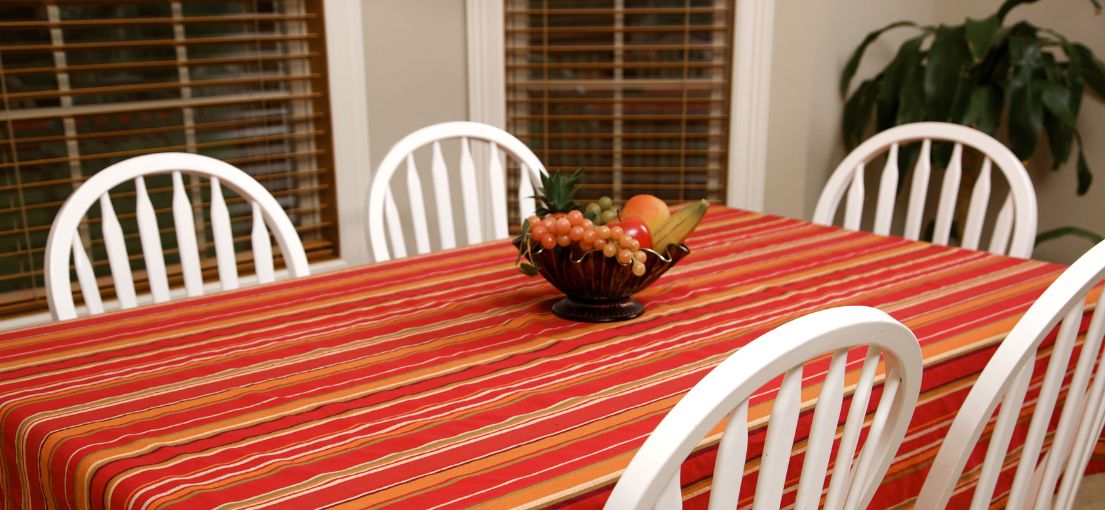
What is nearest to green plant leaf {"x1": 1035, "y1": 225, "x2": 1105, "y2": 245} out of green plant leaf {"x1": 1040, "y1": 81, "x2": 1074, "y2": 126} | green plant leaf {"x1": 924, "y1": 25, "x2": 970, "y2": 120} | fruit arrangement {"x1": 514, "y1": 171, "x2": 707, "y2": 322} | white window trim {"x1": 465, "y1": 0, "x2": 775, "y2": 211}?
green plant leaf {"x1": 1040, "y1": 81, "x2": 1074, "y2": 126}

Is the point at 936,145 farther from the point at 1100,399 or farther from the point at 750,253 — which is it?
the point at 1100,399

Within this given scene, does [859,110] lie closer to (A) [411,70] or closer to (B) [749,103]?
(B) [749,103]

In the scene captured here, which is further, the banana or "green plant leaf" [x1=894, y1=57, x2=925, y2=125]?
"green plant leaf" [x1=894, y1=57, x2=925, y2=125]

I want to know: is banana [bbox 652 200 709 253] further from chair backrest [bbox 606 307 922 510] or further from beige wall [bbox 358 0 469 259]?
beige wall [bbox 358 0 469 259]

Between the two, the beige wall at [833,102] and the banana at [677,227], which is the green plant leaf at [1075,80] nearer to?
the beige wall at [833,102]

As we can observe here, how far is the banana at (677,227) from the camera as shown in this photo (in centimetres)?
150

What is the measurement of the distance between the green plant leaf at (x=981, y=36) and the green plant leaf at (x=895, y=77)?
17 centimetres

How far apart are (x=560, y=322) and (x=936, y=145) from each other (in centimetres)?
176

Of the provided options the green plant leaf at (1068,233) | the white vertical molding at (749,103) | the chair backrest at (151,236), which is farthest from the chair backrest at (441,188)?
the green plant leaf at (1068,233)

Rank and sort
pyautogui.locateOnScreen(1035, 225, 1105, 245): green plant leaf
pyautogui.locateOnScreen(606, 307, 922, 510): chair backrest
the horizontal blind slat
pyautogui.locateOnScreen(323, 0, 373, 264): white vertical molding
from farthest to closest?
pyautogui.locateOnScreen(1035, 225, 1105, 245): green plant leaf
pyautogui.locateOnScreen(323, 0, 373, 264): white vertical molding
the horizontal blind slat
pyautogui.locateOnScreen(606, 307, 922, 510): chair backrest

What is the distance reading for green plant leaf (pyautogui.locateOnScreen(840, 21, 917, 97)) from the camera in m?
3.00

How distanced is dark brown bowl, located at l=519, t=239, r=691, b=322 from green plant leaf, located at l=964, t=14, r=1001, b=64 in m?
1.61

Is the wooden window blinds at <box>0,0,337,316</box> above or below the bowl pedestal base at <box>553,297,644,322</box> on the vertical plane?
above

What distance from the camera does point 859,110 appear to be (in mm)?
3053
